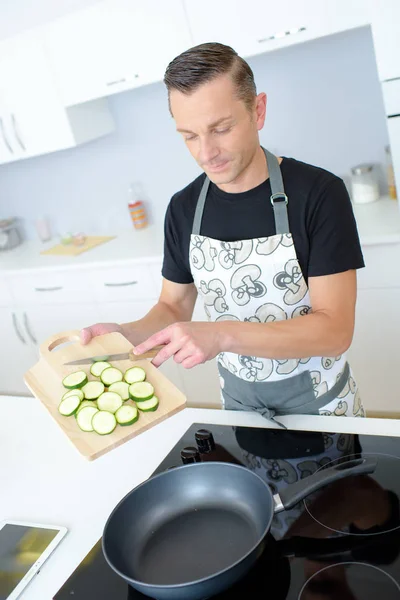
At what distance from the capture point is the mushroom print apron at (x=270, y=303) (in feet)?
4.98

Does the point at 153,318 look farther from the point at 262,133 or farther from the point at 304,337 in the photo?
the point at 262,133

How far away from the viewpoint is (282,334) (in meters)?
1.33

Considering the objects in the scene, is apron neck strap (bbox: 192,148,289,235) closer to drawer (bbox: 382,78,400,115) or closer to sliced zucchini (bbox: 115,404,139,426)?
sliced zucchini (bbox: 115,404,139,426)

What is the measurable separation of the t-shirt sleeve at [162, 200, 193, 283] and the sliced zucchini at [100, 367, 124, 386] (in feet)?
1.40

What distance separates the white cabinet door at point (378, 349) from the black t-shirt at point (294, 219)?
1.18 metres

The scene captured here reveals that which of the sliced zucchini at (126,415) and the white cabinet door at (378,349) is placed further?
the white cabinet door at (378,349)

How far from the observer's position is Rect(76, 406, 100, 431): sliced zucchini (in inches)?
49.3

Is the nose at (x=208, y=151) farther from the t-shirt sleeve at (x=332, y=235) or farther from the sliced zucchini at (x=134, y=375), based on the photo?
the sliced zucchini at (x=134, y=375)

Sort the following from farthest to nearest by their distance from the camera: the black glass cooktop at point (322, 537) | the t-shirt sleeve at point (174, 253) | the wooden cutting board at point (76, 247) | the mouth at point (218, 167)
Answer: the wooden cutting board at point (76, 247), the t-shirt sleeve at point (174, 253), the mouth at point (218, 167), the black glass cooktop at point (322, 537)

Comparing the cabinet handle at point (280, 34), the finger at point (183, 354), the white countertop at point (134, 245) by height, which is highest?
the cabinet handle at point (280, 34)

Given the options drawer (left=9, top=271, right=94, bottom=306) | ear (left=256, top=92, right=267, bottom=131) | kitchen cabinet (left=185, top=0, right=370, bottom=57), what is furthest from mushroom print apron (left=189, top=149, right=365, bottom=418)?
drawer (left=9, top=271, right=94, bottom=306)

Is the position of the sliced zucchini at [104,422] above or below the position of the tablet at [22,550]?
above

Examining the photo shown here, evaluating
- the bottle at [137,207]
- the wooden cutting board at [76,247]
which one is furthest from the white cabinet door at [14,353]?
the bottle at [137,207]

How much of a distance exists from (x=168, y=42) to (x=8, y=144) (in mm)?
1110
